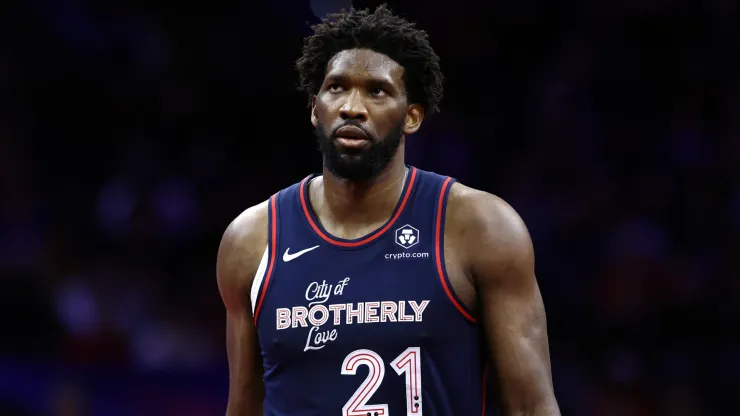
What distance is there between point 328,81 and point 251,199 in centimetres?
439

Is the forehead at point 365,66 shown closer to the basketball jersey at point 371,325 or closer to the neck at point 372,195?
the neck at point 372,195

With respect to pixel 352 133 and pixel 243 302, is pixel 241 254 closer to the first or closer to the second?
pixel 243 302

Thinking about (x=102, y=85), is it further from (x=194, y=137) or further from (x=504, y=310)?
(x=504, y=310)

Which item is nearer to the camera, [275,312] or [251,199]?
[275,312]

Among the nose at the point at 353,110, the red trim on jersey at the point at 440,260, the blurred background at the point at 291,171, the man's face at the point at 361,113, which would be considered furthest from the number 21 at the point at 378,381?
the blurred background at the point at 291,171

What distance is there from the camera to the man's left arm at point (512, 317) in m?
3.06

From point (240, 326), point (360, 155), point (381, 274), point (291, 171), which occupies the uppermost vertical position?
point (291, 171)

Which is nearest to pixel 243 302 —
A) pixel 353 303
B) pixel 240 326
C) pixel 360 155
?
pixel 240 326

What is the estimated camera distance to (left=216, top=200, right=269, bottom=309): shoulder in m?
3.36

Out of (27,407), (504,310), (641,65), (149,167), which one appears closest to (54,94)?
(149,167)

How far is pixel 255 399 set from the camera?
347 cm

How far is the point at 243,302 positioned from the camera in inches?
134

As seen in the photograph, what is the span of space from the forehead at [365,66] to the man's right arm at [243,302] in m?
0.58

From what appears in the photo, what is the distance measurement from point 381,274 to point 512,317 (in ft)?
1.42
